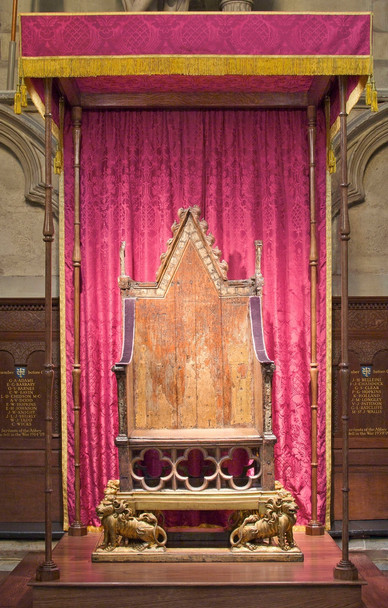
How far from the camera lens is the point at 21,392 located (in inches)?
217

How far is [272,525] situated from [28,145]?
306 cm

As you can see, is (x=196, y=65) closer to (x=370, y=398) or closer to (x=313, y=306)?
(x=313, y=306)

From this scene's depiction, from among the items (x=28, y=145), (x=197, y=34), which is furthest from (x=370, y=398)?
(x=28, y=145)

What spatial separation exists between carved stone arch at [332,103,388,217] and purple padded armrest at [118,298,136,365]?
63.5 inches

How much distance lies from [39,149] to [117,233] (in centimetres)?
83

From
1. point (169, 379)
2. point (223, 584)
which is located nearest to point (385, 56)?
point (169, 379)

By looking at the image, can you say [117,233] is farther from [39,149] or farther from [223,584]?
[223,584]

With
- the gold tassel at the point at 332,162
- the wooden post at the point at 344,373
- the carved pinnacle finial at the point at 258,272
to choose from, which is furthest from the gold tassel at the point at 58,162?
the wooden post at the point at 344,373

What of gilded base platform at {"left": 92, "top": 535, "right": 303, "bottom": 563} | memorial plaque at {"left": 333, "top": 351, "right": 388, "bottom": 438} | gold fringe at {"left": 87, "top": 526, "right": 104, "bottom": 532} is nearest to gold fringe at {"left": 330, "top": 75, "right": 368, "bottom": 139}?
memorial plaque at {"left": 333, "top": 351, "right": 388, "bottom": 438}

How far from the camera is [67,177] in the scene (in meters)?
5.35

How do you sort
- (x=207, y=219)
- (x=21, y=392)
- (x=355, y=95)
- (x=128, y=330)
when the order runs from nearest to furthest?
(x=355, y=95)
(x=128, y=330)
(x=207, y=219)
(x=21, y=392)

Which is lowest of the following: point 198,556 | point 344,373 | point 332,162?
point 198,556

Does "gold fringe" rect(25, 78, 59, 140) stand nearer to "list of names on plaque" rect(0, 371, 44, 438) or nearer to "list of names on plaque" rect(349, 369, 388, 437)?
"list of names on plaque" rect(0, 371, 44, 438)

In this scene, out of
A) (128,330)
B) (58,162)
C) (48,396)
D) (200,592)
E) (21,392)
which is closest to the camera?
(200,592)
